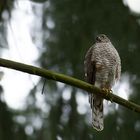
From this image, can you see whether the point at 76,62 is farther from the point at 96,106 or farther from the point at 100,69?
the point at 96,106

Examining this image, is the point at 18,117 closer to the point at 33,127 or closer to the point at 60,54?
the point at 33,127

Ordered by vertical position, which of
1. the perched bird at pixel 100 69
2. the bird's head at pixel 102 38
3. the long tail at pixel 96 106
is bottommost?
the long tail at pixel 96 106

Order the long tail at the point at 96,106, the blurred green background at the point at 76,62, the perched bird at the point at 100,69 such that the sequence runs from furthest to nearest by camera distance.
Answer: the blurred green background at the point at 76,62 < the perched bird at the point at 100,69 < the long tail at the point at 96,106

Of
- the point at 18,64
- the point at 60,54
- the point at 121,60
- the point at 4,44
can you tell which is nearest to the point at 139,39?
the point at 121,60

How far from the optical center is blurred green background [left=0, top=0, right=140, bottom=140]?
13.7 feet

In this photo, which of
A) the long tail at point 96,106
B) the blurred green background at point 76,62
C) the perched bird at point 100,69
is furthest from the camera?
the blurred green background at point 76,62

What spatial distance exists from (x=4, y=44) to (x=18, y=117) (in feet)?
2.03

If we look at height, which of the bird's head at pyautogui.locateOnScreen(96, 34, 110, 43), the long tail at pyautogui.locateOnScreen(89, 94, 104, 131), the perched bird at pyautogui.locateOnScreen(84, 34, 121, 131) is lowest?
the long tail at pyautogui.locateOnScreen(89, 94, 104, 131)

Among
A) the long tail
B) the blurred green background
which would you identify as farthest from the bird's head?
the long tail

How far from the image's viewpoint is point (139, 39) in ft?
14.1

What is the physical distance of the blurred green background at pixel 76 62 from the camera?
13.7 feet

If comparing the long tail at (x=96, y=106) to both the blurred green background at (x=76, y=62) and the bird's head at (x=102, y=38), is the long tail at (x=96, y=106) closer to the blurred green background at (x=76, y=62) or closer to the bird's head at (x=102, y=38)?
the blurred green background at (x=76, y=62)

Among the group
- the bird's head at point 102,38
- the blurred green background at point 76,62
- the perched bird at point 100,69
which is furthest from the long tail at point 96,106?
the bird's head at point 102,38

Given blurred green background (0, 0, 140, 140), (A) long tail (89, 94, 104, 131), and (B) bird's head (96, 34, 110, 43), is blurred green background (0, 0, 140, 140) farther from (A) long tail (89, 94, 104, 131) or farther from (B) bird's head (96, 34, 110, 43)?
(A) long tail (89, 94, 104, 131)
